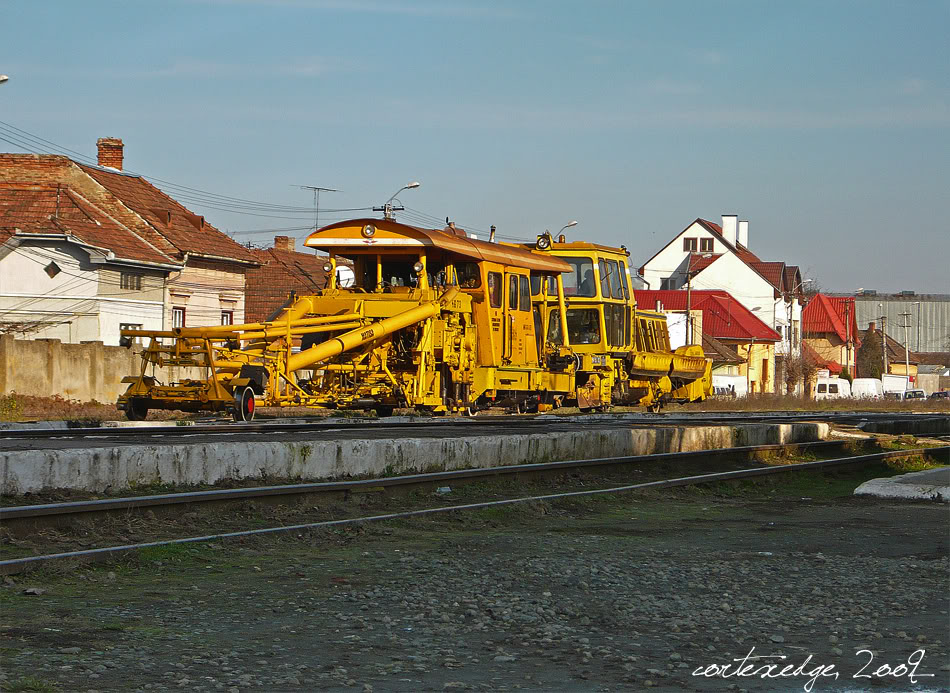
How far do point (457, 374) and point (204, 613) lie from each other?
15.9m

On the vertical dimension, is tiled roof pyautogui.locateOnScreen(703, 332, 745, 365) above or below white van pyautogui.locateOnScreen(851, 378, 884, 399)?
above

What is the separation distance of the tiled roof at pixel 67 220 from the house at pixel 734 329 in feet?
123

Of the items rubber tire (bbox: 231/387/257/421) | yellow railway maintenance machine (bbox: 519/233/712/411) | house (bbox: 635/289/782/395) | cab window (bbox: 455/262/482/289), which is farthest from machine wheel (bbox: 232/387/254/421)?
house (bbox: 635/289/782/395)

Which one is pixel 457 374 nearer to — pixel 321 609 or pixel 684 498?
pixel 684 498

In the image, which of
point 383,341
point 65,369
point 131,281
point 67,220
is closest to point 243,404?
point 383,341

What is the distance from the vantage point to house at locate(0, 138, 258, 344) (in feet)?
149

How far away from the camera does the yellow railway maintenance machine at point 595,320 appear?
2683cm

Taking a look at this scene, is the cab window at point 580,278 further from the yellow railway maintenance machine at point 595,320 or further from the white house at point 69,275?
the white house at point 69,275

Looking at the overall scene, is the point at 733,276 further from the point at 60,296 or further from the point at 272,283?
the point at 60,296

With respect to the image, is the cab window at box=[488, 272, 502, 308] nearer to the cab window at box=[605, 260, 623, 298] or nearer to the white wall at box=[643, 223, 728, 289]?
the cab window at box=[605, 260, 623, 298]

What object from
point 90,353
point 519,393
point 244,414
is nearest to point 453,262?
point 519,393

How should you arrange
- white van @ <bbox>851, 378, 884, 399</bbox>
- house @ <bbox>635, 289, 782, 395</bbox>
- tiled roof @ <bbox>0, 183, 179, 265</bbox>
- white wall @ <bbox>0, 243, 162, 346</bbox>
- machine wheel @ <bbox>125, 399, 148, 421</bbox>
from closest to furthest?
machine wheel @ <bbox>125, 399, 148, 421</bbox> → white wall @ <bbox>0, 243, 162, 346</bbox> → tiled roof @ <bbox>0, 183, 179, 265</bbox> → house @ <bbox>635, 289, 782, 395</bbox> → white van @ <bbox>851, 378, 884, 399</bbox>

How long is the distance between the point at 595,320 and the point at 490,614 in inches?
882

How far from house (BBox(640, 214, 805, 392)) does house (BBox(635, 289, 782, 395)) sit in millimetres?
1267
